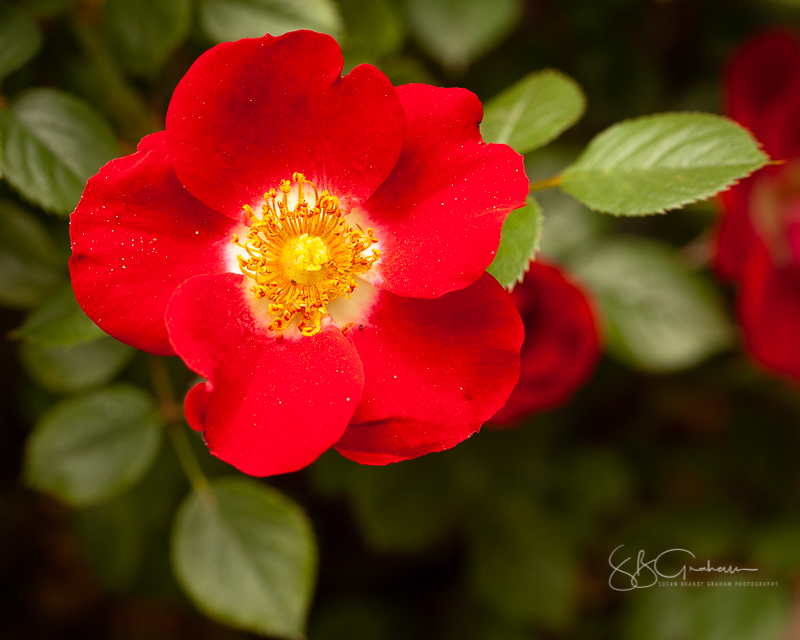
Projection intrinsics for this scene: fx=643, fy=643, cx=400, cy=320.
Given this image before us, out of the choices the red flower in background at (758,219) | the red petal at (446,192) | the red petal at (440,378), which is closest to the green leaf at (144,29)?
the red petal at (446,192)

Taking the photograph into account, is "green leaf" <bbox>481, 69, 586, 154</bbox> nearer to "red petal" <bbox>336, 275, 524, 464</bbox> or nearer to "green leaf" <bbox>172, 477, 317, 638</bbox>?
"red petal" <bbox>336, 275, 524, 464</bbox>

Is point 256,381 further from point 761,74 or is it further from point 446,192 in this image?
point 761,74

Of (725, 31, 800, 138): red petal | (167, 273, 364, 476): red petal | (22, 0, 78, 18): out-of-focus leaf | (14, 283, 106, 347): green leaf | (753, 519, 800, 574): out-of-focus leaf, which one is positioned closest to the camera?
(167, 273, 364, 476): red petal

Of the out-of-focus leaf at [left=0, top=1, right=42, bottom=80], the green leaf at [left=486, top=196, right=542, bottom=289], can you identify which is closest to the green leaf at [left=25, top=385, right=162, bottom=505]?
the out-of-focus leaf at [left=0, top=1, right=42, bottom=80]

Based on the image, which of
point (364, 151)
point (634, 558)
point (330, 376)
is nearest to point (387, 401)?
point (330, 376)

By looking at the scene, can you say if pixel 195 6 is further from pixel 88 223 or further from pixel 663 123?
pixel 663 123
